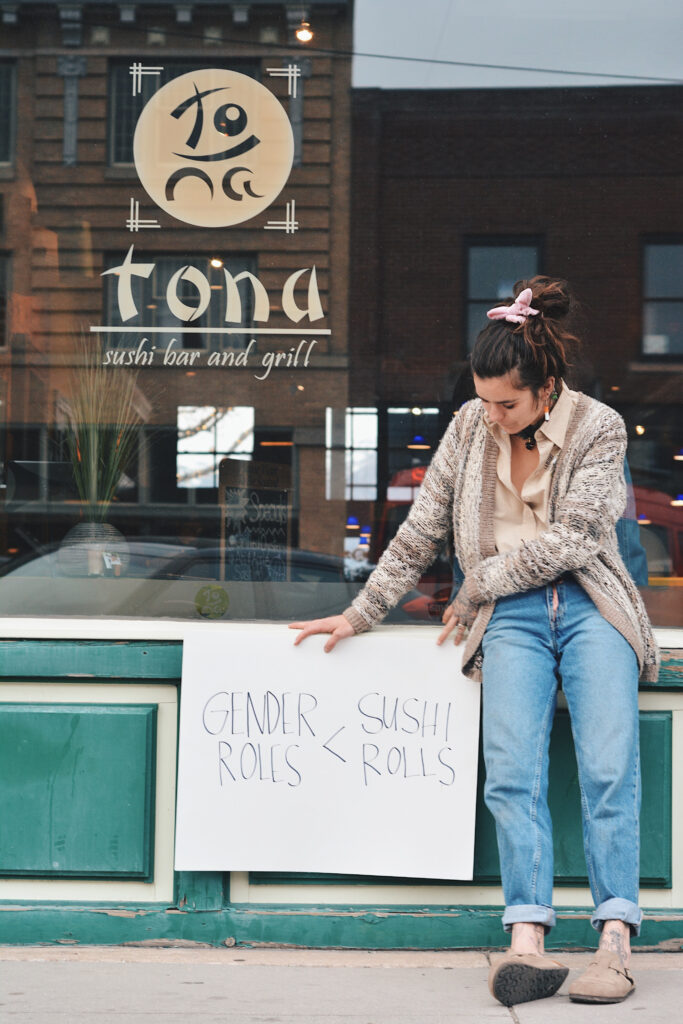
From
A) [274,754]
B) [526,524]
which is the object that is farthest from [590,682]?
[274,754]

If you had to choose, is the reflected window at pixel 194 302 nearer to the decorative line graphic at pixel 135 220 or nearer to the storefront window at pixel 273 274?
the storefront window at pixel 273 274

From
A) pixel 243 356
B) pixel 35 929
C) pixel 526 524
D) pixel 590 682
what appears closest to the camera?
pixel 590 682

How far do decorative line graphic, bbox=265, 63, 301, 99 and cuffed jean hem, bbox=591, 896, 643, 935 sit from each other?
13.7 feet

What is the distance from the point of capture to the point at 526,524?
9.47 feet

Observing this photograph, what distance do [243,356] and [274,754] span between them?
101 inches

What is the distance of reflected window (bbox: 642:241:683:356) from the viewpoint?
5895mm

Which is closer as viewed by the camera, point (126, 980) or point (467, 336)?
point (126, 980)

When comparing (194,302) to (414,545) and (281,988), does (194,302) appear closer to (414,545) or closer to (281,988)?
(414,545)

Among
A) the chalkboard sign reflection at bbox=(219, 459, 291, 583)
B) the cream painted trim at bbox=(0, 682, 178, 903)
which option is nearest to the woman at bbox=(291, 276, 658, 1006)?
the cream painted trim at bbox=(0, 682, 178, 903)

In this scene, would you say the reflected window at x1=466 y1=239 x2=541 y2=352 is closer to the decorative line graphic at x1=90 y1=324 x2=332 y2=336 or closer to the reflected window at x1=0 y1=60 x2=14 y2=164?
the decorative line graphic at x1=90 y1=324 x2=332 y2=336

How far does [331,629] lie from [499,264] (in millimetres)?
3171

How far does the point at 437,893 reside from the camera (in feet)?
10.3

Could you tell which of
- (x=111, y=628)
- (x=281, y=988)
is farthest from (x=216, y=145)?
Answer: (x=281, y=988)

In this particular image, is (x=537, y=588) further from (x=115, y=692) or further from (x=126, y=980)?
(x=126, y=980)
